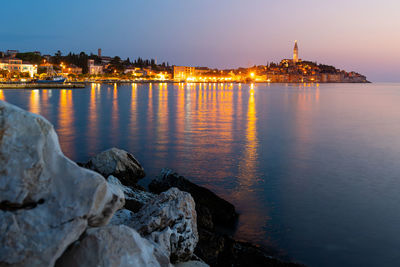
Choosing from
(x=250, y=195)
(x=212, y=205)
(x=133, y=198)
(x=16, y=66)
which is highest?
(x=16, y=66)

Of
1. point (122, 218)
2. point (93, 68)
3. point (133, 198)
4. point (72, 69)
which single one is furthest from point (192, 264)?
point (93, 68)

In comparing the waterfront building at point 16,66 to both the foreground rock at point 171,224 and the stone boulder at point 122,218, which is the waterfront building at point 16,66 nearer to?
the stone boulder at point 122,218

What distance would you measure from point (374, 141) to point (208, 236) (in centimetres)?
1661

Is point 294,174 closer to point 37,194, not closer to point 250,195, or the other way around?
point 250,195

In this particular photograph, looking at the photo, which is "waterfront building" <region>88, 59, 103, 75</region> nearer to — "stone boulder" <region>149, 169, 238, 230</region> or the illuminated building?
the illuminated building

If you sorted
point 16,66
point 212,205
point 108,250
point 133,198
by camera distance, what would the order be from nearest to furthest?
point 108,250, point 133,198, point 212,205, point 16,66

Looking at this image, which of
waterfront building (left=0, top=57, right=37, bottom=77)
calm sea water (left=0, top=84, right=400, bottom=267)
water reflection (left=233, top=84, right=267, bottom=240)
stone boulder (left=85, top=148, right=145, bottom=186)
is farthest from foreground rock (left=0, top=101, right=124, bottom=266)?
waterfront building (left=0, top=57, right=37, bottom=77)

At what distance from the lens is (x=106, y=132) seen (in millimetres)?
22156

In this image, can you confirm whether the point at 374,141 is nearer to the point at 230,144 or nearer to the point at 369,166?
the point at 369,166

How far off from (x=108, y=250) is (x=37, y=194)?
79 cm

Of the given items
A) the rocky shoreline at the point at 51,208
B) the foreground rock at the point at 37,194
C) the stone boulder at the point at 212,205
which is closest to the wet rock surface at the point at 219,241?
the stone boulder at the point at 212,205

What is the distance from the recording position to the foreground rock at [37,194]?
9.95ft

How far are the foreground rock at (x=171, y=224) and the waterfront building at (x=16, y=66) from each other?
128 metres

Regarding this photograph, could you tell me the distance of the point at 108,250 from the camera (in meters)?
3.37
